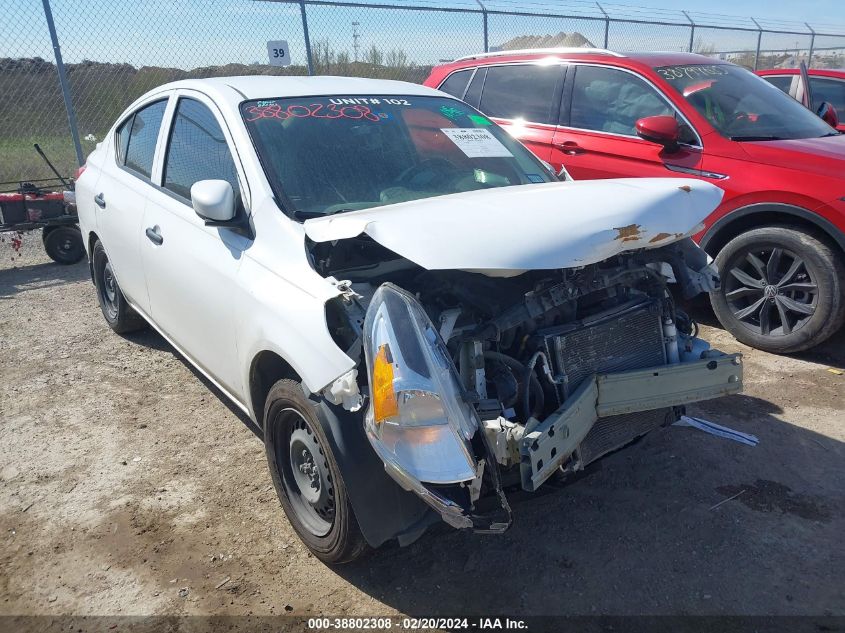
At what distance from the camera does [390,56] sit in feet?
36.4

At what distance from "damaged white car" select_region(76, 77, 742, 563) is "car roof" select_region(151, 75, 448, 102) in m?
0.02

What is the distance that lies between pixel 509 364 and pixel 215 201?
55.9 inches

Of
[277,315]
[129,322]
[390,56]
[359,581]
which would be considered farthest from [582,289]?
[390,56]

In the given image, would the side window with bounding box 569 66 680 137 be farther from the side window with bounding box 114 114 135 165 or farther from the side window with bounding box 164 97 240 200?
the side window with bounding box 114 114 135 165

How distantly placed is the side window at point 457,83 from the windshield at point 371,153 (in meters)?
3.03

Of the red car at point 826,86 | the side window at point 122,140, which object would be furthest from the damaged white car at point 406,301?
the red car at point 826,86

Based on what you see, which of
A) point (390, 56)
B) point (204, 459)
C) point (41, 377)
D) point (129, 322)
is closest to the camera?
point (204, 459)

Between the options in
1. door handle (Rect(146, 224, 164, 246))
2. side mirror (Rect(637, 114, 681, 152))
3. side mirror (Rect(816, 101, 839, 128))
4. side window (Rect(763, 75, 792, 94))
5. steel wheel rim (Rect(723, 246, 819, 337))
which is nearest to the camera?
door handle (Rect(146, 224, 164, 246))

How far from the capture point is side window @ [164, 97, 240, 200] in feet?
10.7

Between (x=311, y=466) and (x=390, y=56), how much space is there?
9.67m

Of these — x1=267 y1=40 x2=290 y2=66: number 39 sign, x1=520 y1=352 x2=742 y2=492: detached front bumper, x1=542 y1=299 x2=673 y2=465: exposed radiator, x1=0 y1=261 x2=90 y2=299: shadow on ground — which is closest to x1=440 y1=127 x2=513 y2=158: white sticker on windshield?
x1=542 y1=299 x2=673 y2=465: exposed radiator

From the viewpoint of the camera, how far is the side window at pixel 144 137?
4.05 meters

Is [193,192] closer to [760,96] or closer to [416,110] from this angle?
[416,110]

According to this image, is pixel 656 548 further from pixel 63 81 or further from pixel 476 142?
pixel 63 81
